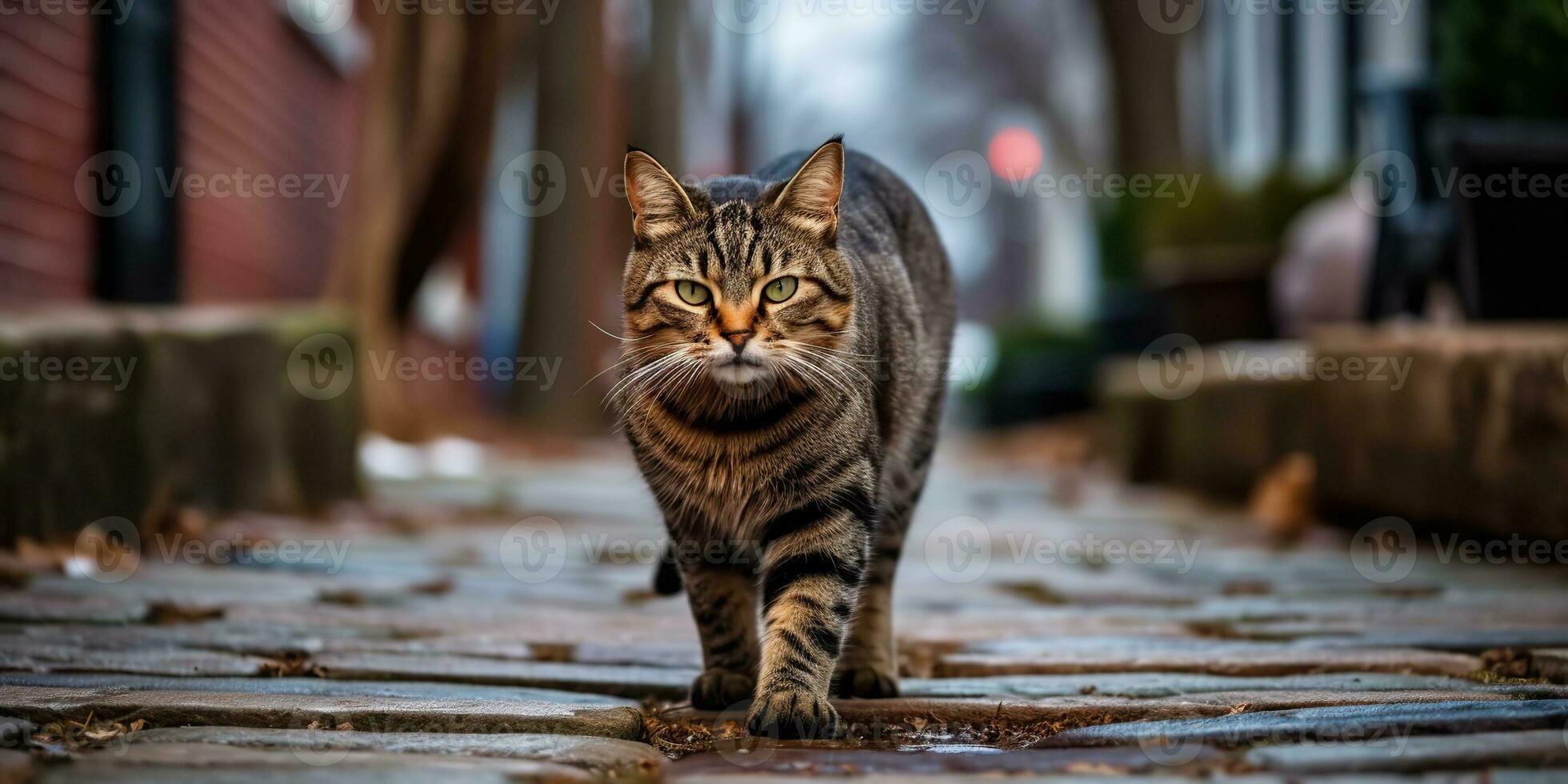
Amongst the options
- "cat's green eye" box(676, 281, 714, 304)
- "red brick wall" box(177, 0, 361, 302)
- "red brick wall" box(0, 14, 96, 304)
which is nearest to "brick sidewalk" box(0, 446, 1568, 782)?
"cat's green eye" box(676, 281, 714, 304)

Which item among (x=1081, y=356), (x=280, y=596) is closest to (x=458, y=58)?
(x=280, y=596)

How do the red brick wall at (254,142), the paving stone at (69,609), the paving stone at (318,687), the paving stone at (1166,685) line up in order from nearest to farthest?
the paving stone at (318,687)
the paving stone at (1166,685)
the paving stone at (69,609)
the red brick wall at (254,142)

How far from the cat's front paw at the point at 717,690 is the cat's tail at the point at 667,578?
1.58 feet

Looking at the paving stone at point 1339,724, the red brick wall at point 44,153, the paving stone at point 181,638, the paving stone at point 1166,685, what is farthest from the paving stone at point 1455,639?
the red brick wall at point 44,153

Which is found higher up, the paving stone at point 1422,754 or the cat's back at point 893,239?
the cat's back at point 893,239

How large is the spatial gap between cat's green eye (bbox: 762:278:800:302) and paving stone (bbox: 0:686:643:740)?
0.92 meters

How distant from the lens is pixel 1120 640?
10.7 ft

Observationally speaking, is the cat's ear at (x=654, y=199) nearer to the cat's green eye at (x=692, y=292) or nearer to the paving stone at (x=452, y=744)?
the cat's green eye at (x=692, y=292)

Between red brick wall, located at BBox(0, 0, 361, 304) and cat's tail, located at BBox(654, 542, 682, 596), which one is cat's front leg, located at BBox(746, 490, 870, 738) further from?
red brick wall, located at BBox(0, 0, 361, 304)

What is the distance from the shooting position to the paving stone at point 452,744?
2.05 metres

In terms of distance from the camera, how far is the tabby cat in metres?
2.74

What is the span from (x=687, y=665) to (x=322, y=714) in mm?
1001

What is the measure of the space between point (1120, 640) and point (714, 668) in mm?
995

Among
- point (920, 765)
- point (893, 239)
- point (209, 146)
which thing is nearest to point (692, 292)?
point (893, 239)
